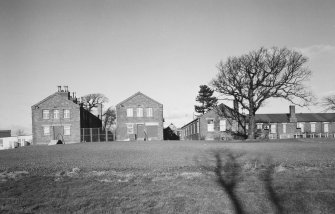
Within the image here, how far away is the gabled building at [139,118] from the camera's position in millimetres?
43625

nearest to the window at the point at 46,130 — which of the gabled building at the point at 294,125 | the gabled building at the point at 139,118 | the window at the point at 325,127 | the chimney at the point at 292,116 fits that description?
the gabled building at the point at 139,118

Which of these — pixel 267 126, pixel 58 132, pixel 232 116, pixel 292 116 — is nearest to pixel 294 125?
pixel 292 116

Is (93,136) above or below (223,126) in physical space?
below

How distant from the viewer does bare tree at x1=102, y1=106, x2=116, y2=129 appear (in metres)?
83.1

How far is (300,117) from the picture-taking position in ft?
195

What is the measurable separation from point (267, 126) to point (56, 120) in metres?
40.3

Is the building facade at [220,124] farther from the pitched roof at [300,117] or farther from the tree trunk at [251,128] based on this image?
the pitched roof at [300,117]

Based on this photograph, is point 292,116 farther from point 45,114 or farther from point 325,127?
point 45,114

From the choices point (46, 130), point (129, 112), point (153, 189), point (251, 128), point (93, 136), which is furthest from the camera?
point (129, 112)

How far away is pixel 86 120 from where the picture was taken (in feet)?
160

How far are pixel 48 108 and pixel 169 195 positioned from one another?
3911 centimetres

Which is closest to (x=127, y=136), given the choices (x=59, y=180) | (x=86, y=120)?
(x=86, y=120)

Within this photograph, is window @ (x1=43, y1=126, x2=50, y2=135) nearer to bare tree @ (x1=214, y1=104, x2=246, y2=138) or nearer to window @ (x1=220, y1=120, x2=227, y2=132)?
bare tree @ (x1=214, y1=104, x2=246, y2=138)

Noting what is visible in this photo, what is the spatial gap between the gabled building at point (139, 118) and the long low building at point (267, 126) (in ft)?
24.4
